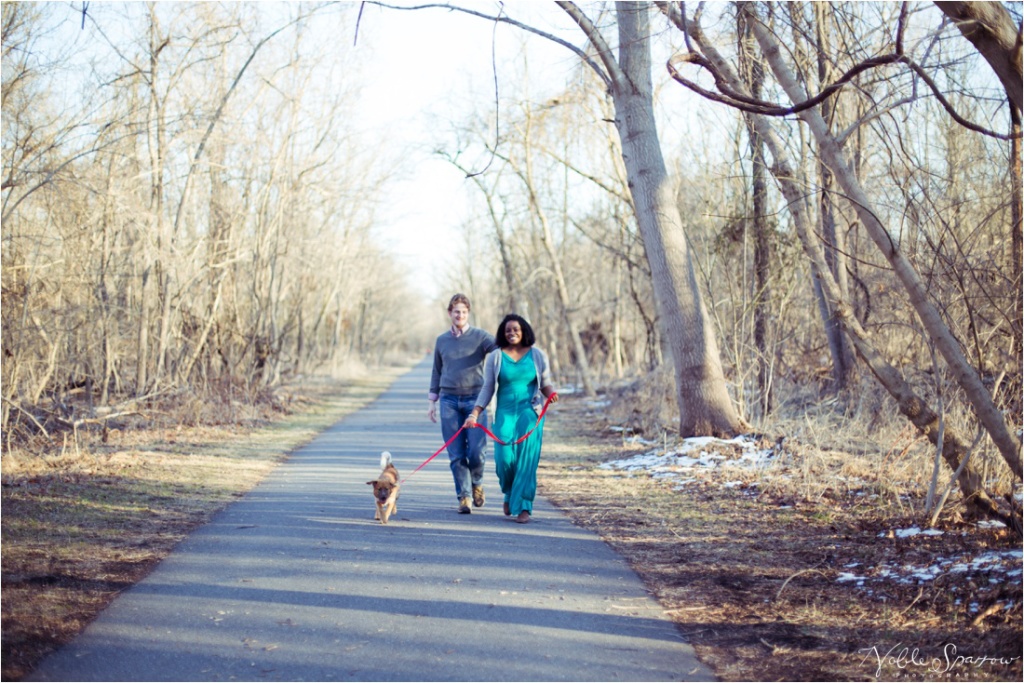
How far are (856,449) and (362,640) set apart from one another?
29.1ft

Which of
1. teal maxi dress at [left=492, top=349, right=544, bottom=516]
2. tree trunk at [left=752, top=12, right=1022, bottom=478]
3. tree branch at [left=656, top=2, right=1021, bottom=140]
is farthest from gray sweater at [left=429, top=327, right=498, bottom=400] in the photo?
tree trunk at [left=752, top=12, right=1022, bottom=478]

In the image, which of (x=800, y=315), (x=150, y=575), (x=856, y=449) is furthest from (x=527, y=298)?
(x=150, y=575)

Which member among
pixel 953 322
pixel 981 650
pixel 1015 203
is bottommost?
pixel 981 650

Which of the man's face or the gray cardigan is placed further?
the man's face

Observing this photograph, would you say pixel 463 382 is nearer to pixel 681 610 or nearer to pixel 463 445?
pixel 463 445

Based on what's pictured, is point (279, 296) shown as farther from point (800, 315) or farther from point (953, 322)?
point (953, 322)

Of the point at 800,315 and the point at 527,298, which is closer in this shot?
the point at 800,315

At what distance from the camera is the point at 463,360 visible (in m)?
9.62

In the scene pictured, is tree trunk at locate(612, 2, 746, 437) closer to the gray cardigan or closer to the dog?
the gray cardigan

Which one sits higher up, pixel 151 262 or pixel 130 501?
pixel 151 262

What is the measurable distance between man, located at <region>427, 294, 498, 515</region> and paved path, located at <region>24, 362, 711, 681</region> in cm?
53

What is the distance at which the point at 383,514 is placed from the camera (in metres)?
8.68

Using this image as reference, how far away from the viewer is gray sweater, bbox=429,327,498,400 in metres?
9.61

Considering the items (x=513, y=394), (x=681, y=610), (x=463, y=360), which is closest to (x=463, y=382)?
(x=463, y=360)
